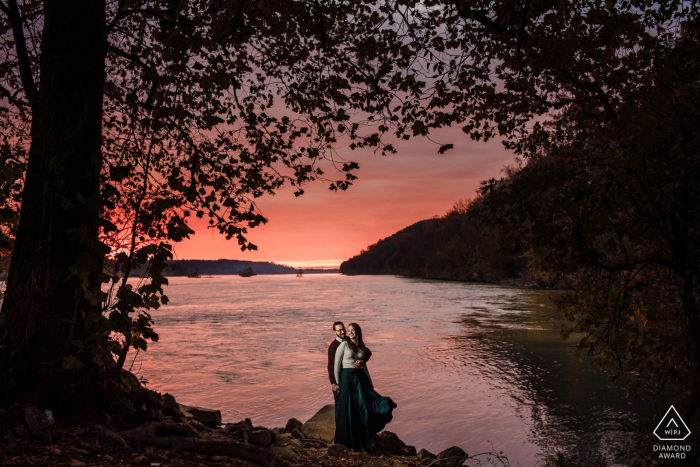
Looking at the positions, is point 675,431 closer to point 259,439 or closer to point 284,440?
point 259,439

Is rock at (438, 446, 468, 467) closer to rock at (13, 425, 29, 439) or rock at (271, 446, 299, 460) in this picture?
rock at (271, 446, 299, 460)

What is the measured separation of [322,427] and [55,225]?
241 inches

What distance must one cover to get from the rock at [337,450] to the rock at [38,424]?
4.45m

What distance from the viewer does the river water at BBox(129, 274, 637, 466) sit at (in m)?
10.8

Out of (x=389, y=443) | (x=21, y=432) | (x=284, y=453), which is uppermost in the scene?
(x=21, y=432)

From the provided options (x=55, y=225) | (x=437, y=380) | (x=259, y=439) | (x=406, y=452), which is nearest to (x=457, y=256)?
(x=437, y=380)

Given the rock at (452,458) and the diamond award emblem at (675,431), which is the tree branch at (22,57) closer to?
the rock at (452,458)

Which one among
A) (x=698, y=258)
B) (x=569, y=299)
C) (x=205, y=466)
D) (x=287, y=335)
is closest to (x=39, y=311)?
(x=205, y=466)

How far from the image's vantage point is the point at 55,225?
4.50 metres

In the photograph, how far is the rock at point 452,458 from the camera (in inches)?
305

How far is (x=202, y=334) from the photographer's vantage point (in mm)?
30578

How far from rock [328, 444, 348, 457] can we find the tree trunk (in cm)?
424

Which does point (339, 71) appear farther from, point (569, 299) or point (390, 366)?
point (390, 366)

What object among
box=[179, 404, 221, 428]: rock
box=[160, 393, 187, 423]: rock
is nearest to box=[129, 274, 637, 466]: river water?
box=[179, 404, 221, 428]: rock
